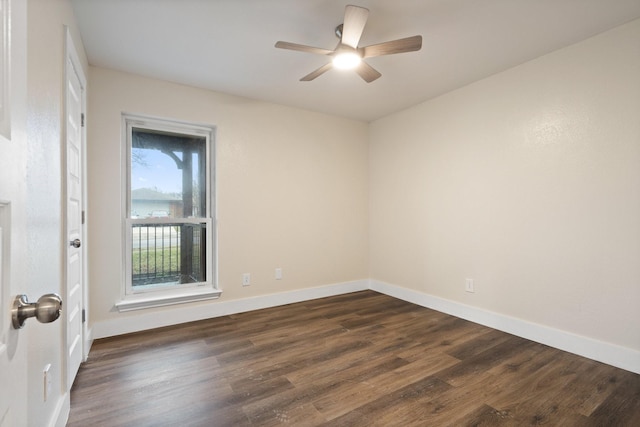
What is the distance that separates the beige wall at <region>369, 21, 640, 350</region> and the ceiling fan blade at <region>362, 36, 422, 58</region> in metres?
1.40

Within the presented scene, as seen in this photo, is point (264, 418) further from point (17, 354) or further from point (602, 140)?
point (602, 140)

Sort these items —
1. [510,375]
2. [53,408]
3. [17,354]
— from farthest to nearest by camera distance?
[510,375]
[53,408]
[17,354]

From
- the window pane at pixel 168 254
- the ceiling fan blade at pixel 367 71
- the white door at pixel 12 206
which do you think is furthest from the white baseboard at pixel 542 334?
the white door at pixel 12 206

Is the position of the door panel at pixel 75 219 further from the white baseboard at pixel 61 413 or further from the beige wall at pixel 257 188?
the beige wall at pixel 257 188

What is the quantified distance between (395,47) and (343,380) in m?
2.26

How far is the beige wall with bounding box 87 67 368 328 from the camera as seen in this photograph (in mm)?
2721

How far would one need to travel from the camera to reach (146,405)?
1.76m


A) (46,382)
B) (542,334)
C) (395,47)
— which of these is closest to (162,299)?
(46,382)

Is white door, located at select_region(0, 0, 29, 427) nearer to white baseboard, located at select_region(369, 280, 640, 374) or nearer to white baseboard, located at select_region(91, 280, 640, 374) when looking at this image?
white baseboard, located at select_region(91, 280, 640, 374)

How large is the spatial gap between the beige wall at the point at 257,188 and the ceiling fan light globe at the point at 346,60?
1521 millimetres

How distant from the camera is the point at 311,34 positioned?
7.39 feet

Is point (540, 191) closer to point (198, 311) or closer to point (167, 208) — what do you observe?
point (198, 311)

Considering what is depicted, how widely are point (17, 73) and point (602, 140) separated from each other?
319cm

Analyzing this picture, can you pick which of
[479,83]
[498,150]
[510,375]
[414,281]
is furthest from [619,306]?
[479,83]
